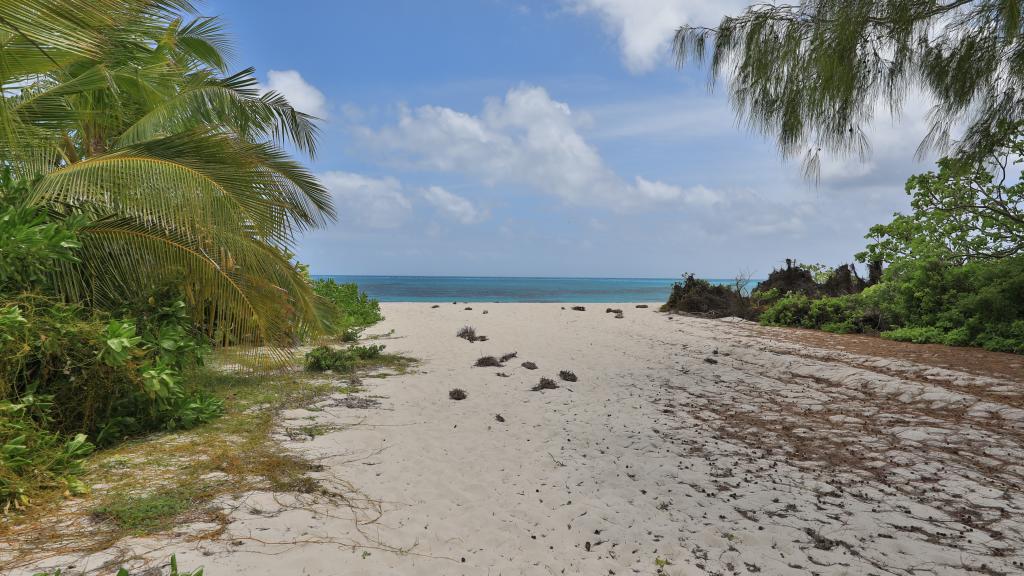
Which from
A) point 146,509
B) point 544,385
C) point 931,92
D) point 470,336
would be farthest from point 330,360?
point 931,92

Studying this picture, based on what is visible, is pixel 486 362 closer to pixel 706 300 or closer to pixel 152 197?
pixel 152 197

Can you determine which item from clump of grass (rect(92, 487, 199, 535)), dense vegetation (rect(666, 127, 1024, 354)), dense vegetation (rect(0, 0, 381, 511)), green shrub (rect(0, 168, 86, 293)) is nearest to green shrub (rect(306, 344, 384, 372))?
dense vegetation (rect(0, 0, 381, 511))

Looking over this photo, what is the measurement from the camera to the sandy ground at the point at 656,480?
10.1 ft

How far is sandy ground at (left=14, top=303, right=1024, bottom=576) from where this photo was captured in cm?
308

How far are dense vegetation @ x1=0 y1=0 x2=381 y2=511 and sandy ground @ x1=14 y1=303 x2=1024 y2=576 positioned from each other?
1.33m

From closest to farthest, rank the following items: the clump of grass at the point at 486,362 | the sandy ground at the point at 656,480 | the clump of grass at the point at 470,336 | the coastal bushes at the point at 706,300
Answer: the sandy ground at the point at 656,480 → the clump of grass at the point at 486,362 → the clump of grass at the point at 470,336 → the coastal bushes at the point at 706,300

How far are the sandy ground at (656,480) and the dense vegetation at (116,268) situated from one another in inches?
52.3

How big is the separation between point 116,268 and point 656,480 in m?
5.43

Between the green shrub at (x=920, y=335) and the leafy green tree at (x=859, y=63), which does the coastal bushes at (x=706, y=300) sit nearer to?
the green shrub at (x=920, y=335)

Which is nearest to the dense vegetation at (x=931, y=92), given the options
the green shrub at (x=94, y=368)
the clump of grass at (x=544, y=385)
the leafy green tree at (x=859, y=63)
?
the leafy green tree at (x=859, y=63)

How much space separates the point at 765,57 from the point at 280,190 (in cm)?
685

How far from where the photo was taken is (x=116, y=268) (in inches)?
207

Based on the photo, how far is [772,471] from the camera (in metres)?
4.43

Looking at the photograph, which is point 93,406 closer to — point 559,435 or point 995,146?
point 559,435
